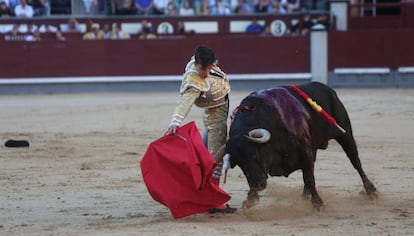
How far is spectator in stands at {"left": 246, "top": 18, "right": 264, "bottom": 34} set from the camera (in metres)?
17.7

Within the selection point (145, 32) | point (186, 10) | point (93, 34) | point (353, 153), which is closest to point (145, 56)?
point (145, 32)

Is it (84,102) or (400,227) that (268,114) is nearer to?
(400,227)

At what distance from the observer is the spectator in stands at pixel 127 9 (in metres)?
18.1

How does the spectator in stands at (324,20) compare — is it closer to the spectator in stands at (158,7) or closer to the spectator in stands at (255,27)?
the spectator in stands at (255,27)

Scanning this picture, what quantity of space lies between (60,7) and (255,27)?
13.3 feet

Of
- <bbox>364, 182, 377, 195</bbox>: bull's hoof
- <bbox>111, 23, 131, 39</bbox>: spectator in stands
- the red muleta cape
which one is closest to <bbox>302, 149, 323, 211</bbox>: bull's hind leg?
the red muleta cape

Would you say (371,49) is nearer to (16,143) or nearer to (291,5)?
(291,5)

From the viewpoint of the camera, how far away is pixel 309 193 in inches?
240

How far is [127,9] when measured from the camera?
59.5 feet

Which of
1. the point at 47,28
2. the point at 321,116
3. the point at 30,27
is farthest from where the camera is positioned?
the point at 30,27

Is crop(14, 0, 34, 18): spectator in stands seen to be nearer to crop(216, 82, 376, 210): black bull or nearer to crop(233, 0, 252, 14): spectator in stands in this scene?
crop(233, 0, 252, 14): spectator in stands

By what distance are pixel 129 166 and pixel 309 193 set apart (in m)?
2.68

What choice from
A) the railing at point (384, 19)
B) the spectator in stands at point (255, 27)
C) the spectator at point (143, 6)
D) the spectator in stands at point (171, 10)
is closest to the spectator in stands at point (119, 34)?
the spectator at point (143, 6)

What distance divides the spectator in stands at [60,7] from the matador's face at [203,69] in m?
13.3
